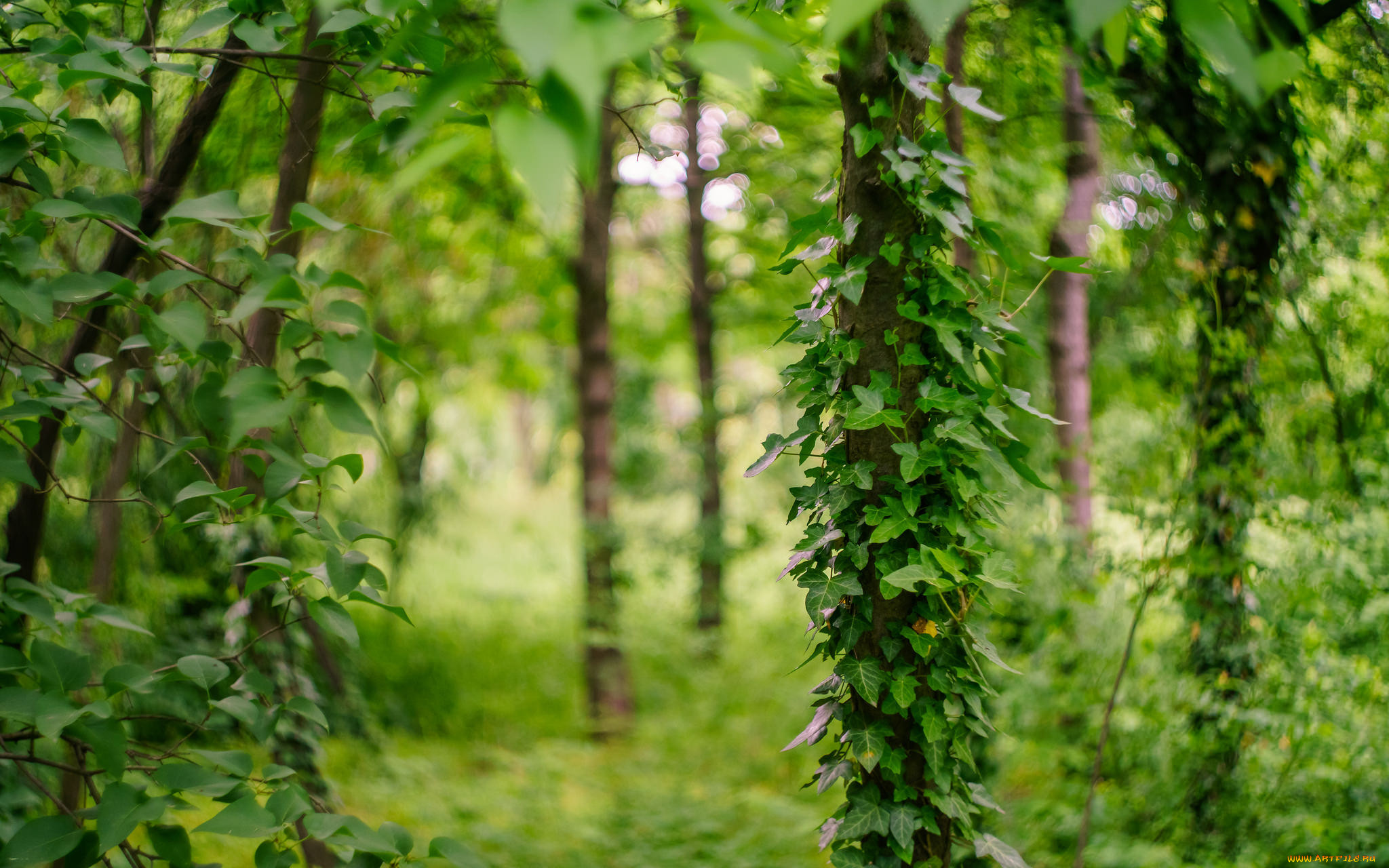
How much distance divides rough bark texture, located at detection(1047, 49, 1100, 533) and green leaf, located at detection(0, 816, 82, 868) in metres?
3.64

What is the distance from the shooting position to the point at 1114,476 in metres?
3.01

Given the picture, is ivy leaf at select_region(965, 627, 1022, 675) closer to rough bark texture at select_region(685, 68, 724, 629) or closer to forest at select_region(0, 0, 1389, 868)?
forest at select_region(0, 0, 1389, 868)

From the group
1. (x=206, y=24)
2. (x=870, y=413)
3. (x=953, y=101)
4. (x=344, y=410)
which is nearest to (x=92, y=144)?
(x=206, y=24)

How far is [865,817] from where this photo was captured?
1.39m

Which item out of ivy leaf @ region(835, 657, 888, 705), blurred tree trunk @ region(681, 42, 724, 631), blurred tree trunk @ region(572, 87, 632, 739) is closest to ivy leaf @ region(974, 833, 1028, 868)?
ivy leaf @ region(835, 657, 888, 705)

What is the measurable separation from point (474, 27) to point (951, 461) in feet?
8.13

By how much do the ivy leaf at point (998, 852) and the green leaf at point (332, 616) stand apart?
3.79ft

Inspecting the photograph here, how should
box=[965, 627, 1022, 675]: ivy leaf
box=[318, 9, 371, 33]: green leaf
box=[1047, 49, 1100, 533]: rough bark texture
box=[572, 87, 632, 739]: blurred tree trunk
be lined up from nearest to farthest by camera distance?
box=[318, 9, 371, 33]: green leaf, box=[965, 627, 1022, 675]: ivy leaf, box=[1047, 49, 1100, 533]: rough bark texture, box=[572, 87, 632, 739]: blurred tree trunk

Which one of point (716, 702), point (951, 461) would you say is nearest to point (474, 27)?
point (951, 461)

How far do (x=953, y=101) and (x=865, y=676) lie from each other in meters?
1.83

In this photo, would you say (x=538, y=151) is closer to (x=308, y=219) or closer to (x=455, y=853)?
(x=308, y=219)

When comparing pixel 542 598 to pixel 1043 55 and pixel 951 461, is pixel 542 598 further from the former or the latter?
pixel 951 461

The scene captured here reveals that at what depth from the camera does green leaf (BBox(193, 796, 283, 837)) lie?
3.72 ft

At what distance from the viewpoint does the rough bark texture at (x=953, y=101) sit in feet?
7.79
